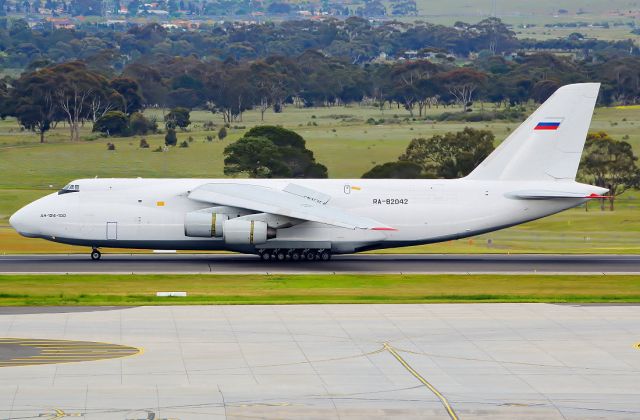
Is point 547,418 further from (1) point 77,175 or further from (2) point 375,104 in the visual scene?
(2) point 375,104

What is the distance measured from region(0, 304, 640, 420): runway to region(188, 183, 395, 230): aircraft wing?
932 cm

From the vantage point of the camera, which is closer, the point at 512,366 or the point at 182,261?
the point at 512,366

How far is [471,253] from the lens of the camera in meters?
59.4

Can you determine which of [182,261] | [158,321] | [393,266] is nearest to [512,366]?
[158,321]

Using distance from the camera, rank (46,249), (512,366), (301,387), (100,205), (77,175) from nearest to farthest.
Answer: (301,387)
(512,366)
(100,205)
(46,249)
(77,175)

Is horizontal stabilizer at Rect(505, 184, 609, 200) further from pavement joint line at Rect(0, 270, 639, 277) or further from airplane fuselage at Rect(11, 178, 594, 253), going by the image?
pavement joint line at Rect(0, 270, 639, 277)

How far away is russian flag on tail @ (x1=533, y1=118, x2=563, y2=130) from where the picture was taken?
176ft

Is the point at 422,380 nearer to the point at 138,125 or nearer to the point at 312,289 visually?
the point at 312,289

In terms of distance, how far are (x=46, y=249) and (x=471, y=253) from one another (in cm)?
2015

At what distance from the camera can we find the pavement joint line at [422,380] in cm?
2627

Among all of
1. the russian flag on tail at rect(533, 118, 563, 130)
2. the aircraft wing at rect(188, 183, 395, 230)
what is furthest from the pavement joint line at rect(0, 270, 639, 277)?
the russian flag on tail at rect(533, 118, 563, 130)

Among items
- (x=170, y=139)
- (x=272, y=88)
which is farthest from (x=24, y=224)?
(x=272, y=88)

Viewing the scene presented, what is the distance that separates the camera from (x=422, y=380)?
95.9 ft

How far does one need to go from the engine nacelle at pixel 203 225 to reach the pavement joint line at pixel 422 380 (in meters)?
19.0
